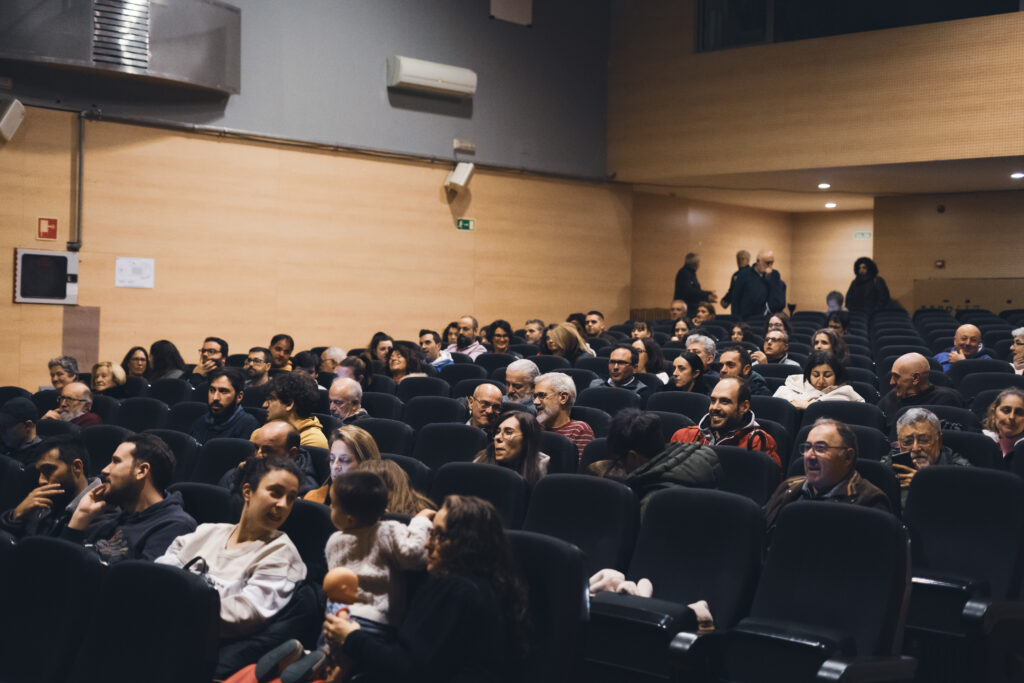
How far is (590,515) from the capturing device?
368cm

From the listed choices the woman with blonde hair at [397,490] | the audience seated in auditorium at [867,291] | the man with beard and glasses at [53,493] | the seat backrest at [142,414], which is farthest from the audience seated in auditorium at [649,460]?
the audience seated in auditorium at [867,291]

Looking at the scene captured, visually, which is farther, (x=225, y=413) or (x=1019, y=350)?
(x=1019, y=350)

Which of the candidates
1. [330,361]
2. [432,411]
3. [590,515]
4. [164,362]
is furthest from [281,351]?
[590,515]

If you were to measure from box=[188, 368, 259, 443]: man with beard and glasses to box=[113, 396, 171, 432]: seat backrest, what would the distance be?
0.60 metres

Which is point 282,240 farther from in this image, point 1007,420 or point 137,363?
point 1007,420

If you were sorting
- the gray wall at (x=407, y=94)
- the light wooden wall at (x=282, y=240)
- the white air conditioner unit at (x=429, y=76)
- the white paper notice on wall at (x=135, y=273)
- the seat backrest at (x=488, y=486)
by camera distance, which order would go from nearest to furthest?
1. the seat backrest at (x=488, y=486)
2. the light wooden wall at (x=282, y=240)
3. the white paper notice on wall at (x=135, y=273)
4. the gray wall at (x=407, y=94)
5. the white air conditioner unit at (x=429, y=76)

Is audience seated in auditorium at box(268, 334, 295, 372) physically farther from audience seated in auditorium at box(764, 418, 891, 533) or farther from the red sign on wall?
audience seated in auditorium at box(764, 418, 891, 533)

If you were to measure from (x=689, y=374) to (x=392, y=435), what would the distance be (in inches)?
83.9

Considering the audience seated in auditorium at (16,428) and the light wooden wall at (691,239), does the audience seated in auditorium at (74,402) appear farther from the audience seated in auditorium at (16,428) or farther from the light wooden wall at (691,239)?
the light wooden wall at (691,239)

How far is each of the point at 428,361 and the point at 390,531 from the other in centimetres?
661

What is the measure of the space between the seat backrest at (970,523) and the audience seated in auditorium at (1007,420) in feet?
3.85

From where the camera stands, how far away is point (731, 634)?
3078mm

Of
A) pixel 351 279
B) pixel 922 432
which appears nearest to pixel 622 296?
pixel 351 279

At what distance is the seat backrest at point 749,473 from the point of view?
4391 millimetres
